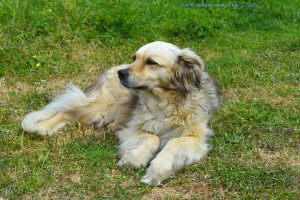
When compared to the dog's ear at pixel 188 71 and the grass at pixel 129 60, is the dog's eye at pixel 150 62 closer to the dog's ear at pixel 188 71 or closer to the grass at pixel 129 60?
the dog's ear at pixel 188 71

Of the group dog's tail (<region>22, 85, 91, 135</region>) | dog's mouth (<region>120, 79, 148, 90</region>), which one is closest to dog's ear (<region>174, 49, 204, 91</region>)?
dog's mouth (<region>120, 79, 148, 90</region>)

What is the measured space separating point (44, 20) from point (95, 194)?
433 cm

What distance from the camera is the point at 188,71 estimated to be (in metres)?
4.41

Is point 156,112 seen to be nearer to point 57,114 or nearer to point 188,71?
point 188,71

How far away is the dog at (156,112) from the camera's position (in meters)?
3.98

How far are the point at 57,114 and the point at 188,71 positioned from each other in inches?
59.2

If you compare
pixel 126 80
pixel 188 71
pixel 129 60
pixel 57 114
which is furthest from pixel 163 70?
pixel 129 60

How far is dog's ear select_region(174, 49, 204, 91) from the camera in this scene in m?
4.38

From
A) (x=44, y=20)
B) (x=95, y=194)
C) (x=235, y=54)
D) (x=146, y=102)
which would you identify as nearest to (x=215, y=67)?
(x=235, y=54)

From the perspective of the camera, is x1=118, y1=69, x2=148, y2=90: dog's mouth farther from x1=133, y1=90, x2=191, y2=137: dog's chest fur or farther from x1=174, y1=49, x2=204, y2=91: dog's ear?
x1=174, y1=49, x2=204, y2=91: dog's ear

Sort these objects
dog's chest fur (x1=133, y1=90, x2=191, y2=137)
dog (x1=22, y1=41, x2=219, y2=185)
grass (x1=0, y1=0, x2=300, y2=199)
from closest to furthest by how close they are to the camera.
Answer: grass (x1=0, y1=0, x2=300, y2=199) < dog (x1=22, y1=41, x2=219, y2=185) < dog's chest fur (x1=133, y1=90, x2=191, y2=137)

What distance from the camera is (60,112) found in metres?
4.89

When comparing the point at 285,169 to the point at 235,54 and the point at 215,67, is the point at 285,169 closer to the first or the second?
the point at 215,67

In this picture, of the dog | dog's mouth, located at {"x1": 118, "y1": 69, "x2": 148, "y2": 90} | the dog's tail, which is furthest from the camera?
the dog's tail
